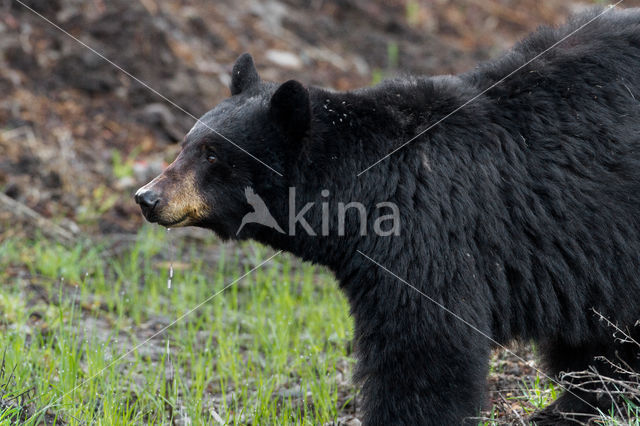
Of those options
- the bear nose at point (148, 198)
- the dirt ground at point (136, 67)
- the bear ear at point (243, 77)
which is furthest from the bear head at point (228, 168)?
the dirt ground at point (136, 67)

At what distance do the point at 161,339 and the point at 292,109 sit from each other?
2170 mm

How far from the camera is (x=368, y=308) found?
142 inches

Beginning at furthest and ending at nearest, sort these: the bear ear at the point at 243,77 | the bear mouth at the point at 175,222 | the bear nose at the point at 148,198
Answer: the bear ear at the point at 243,77
the bear mouth at the point at 175,222
the bear nose at the point at 148,198

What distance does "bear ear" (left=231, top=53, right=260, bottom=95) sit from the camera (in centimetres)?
421

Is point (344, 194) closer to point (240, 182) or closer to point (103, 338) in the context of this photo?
point (240, 182)

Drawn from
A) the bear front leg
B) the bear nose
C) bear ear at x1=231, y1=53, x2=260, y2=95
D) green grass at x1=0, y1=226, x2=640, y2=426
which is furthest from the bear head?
the bear front leg

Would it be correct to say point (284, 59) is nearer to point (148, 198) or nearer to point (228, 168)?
point (228, 168)

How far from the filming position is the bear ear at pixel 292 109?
3707mm

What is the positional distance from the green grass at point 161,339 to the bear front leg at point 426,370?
0.58 metres

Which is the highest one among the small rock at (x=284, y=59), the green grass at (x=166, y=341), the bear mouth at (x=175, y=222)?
the small rock at (x=284, y=59)

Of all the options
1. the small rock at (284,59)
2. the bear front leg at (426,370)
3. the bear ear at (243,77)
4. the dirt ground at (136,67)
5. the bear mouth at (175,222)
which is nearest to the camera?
the bear front leg at (426,370)

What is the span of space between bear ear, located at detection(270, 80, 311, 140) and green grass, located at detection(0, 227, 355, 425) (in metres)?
1.25

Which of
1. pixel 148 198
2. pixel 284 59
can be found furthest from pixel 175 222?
pixel 284 59

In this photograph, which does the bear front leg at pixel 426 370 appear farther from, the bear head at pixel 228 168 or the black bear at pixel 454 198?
the bear head at pixel 228 168
